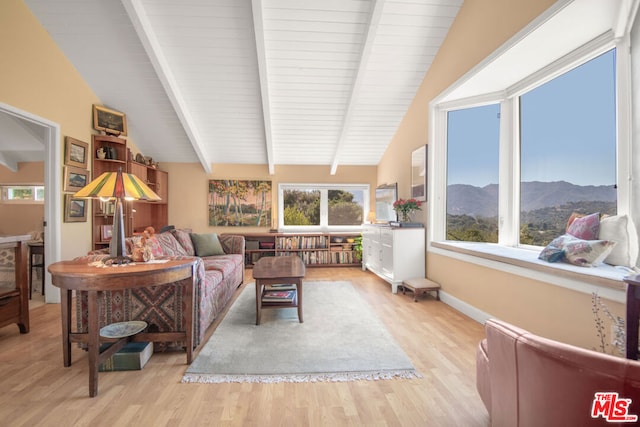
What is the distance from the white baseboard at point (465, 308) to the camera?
2.73m

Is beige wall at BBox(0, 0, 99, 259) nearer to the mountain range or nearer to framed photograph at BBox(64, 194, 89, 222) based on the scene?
framed photograph at BBox(64, 194, 89, 222)

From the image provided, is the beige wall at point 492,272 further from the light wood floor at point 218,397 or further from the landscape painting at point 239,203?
the landscape painting at point 239,203

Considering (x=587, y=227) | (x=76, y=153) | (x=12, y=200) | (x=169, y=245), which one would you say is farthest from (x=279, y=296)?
(x=12, y=200)

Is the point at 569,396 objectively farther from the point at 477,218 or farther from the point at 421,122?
the point at 421,122

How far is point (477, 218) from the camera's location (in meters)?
3.35

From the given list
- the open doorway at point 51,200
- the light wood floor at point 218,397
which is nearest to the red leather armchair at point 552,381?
the light wood floor at point 218,397

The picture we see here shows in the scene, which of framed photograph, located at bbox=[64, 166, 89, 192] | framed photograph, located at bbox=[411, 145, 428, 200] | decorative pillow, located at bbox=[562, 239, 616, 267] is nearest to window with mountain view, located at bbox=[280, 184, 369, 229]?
framed photograph, located at bbox=[411, 145, 428, 200]

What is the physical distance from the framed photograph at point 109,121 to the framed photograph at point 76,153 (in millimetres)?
388

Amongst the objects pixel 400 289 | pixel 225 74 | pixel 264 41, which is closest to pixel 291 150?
pixel 225 74

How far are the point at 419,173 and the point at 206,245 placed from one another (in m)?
3.21

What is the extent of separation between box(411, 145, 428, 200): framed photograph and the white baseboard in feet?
4.26

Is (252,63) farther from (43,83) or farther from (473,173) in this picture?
(473,173)

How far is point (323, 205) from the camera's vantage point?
231 inches

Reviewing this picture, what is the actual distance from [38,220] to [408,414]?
6120mm
